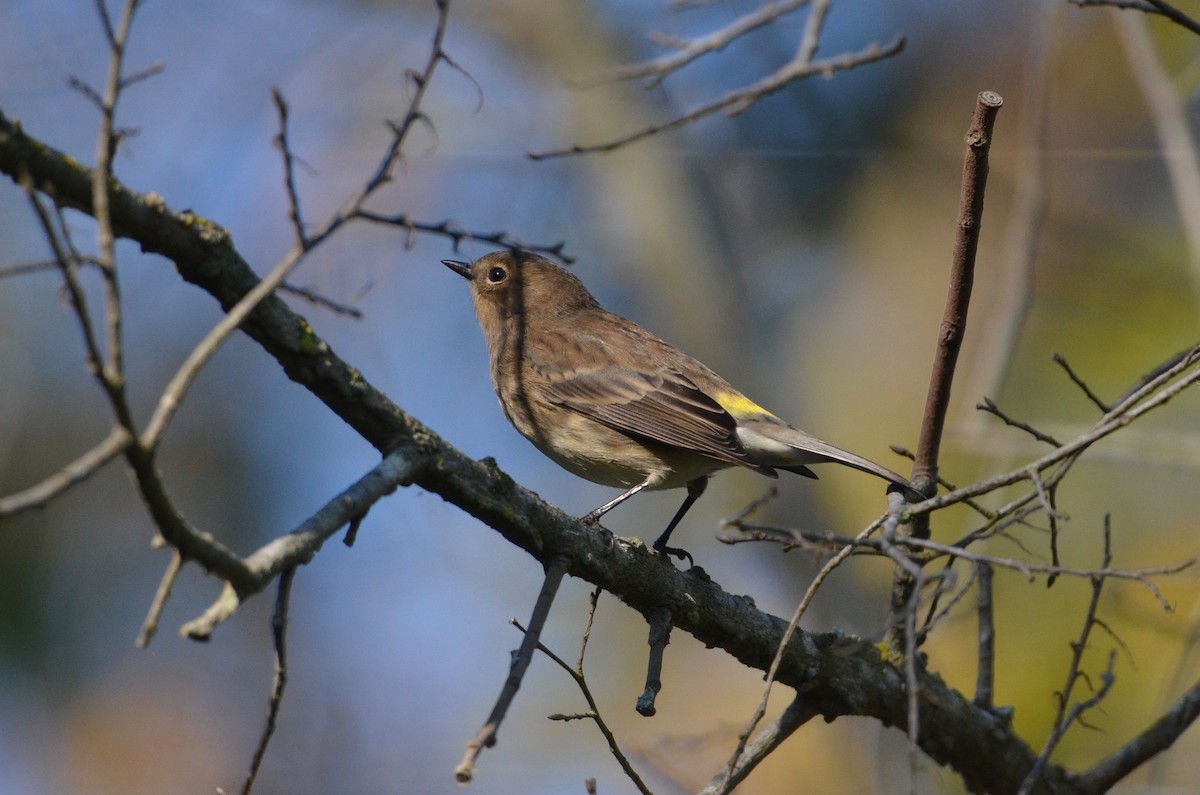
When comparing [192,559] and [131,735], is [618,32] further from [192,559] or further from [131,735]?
[192,559]

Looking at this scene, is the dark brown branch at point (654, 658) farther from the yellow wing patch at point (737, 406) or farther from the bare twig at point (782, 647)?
the yellow wing patch at point (737, 406)

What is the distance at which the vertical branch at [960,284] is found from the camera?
11.4ft

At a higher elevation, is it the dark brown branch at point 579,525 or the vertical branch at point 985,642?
the vertical branch at point 985,642

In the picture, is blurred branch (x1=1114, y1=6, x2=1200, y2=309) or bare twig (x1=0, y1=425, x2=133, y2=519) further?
blurred branch (x1=1114, y1=6, x2=1200, y2=309)

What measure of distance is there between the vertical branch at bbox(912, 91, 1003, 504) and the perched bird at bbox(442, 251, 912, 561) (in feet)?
2.46

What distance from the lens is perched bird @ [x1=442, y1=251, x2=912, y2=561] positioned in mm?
5508

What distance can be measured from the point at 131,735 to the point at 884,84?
10788mm

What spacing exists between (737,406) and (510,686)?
3769mm

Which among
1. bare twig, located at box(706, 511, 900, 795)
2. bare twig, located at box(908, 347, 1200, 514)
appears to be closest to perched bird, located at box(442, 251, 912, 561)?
bare twig, located at box(908, 347, 1200, 514)

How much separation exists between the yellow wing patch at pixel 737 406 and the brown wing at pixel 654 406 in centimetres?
15

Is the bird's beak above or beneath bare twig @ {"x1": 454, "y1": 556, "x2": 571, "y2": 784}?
above

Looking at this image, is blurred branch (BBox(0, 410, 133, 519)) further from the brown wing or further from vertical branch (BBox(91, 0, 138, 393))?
the brown wing

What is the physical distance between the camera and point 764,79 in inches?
190

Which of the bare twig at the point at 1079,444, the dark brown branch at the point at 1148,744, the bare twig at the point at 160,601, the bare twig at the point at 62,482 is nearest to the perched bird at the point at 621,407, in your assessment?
the dark brown branch at the point at 1148,744
